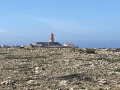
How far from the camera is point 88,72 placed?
45.4 feet

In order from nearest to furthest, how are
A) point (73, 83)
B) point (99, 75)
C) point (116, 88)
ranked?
point (116, 88), point (73, 83), point (99, 75)

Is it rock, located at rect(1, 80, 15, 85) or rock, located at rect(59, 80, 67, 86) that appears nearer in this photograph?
rock, located at rect(59, 80, 67, 86)

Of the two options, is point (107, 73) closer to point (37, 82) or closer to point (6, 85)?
point (37, 82)

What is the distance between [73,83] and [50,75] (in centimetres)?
208

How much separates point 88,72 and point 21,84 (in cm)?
377

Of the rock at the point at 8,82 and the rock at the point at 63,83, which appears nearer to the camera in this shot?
the rock at the point at 63,83

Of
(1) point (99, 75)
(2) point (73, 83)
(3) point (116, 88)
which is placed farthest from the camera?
(1) point (99, 75)

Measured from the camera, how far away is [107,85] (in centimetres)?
1102

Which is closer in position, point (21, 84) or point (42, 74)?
point (21, 84)

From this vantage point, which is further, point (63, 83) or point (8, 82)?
point (8, 82)

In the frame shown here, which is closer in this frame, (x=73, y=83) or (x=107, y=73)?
(x=73, y=83)

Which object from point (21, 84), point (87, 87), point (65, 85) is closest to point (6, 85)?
point (21, 84)

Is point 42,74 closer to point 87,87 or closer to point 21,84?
point 21,84

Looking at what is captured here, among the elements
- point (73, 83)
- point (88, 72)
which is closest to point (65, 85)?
point (73, 83)
